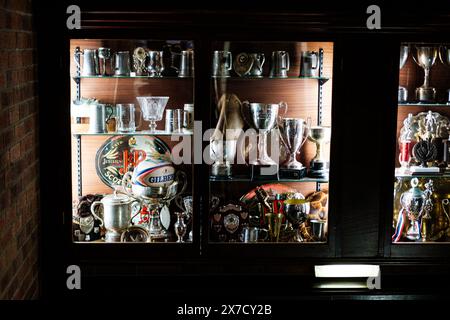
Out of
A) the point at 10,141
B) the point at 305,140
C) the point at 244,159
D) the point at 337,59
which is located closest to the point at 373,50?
the point at 337,59

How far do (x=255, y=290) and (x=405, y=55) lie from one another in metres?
1.37

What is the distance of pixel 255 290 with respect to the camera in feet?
11.3

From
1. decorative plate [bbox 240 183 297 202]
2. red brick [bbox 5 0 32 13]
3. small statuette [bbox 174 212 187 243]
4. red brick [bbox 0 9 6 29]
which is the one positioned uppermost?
red brick [bbox 5 0 32 13]

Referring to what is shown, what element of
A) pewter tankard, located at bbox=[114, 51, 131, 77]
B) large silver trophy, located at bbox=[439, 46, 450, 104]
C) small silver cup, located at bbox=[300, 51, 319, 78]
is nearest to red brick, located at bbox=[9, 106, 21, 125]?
pewter tankard, located at bbox=[114, 51, 131, 77]

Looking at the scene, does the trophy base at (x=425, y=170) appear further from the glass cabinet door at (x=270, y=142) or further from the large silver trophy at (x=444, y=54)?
the large silver trophy at (x=444, y=54)

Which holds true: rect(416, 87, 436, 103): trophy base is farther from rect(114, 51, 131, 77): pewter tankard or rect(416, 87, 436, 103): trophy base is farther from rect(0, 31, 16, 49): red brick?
rect(0, 31, 16, 49): red brick

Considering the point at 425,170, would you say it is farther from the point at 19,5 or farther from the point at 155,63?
the point at 19,5

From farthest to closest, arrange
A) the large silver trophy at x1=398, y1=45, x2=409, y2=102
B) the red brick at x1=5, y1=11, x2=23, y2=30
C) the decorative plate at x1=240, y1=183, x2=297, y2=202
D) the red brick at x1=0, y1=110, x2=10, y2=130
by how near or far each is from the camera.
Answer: the decorative plate at x1=240, y1=183, x2=297, y2=202
the large silver trophy at x1=398, y1=45, x2=409, y2=102
the red brick at x1=5, y1=11, x2=23, y2=30
the red brick at x1=0, y1=110, x2=10, y2=130

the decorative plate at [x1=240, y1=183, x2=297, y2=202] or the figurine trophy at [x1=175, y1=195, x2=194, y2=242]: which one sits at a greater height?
the decorative plate at [x1=240, y1=183, x2=297, y2=202]

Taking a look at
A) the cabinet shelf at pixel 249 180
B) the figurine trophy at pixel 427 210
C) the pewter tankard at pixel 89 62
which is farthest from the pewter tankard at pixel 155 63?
the figurine trophy at pixel 427 210

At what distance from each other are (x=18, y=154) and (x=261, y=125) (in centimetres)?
127

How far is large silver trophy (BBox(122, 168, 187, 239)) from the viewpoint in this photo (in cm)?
368

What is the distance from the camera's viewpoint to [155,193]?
3684 millimetres
